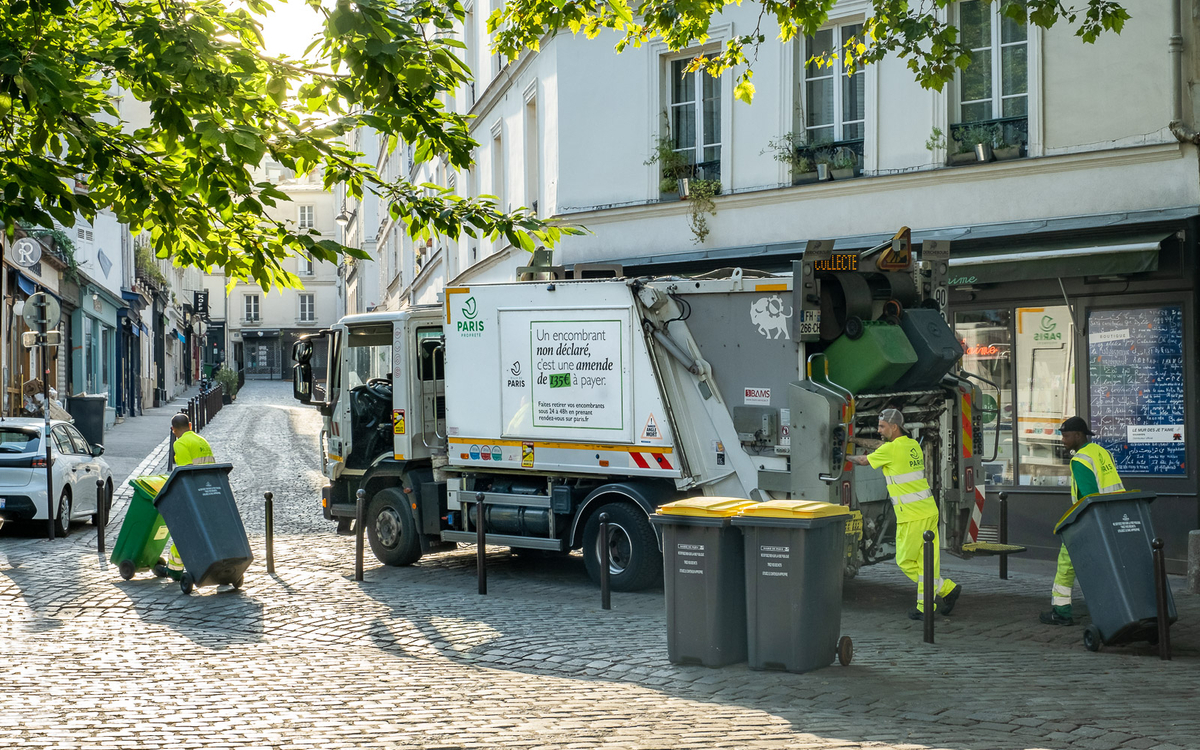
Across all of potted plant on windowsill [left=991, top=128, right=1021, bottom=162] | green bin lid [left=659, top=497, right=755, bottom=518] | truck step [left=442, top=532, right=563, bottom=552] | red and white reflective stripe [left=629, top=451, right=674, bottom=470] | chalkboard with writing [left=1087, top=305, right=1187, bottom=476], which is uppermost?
potted plant on windowsill [left=991, top=128, right=1021, bottom=162]

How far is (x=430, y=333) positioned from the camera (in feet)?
39.1

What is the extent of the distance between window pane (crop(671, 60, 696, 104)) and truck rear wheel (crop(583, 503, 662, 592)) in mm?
8310

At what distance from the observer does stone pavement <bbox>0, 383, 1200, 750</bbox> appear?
19.9ft

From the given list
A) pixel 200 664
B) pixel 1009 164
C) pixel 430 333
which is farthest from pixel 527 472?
pixel 1009 164

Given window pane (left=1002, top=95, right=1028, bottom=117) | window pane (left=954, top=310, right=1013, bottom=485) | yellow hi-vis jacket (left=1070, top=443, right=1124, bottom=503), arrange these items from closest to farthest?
yellow hi-vis jacket (left=1070, top=443, right=1124, bottom=503)
window pane (left=954, top=310, right=1013, bottom=485)
window pane (left=1002, top=95, right=1028, bottom=117)

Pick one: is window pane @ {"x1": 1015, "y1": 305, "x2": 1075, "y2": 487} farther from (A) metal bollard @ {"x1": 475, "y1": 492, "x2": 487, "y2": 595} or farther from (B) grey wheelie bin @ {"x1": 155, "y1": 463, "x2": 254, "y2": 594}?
(B) grey wheelie bin @ {"x1": 155, "y1": 463, "x2": 254, "y2": 594}

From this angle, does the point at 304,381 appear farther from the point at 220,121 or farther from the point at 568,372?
the point at 220,121

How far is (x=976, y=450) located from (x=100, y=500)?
28.9 feet

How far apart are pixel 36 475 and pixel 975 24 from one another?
1203 centimetres

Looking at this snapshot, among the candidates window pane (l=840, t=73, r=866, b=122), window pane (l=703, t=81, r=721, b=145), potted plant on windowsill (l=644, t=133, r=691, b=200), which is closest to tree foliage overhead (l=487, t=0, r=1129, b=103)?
window pane (l=840, t=73, r=866, b=122)

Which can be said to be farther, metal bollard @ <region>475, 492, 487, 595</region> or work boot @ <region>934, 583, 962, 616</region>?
metal bollard @ <region>475, 492, 487, 595</region>

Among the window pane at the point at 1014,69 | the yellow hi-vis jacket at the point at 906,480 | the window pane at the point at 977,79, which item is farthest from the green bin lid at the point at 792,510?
the window pane at the point at 977,79

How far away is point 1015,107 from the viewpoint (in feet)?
45.9

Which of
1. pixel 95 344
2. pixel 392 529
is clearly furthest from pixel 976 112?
pixel 95 344
